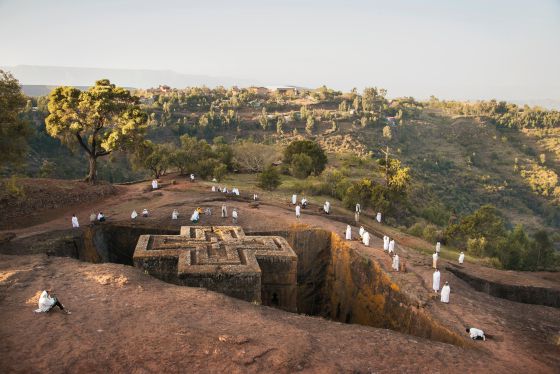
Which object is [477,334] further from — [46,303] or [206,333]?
[46,303]

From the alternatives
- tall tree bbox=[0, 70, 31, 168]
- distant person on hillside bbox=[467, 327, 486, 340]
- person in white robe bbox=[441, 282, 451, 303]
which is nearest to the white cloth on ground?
distant person on hillside bbox=[467, 327, 486, 340]

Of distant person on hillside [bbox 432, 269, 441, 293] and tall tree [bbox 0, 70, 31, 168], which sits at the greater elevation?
tall tree [bbox 0, 70, 31, 168]

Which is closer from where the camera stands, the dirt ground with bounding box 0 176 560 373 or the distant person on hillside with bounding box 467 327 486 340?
the dirt ground with bounding box 0 176 560 373

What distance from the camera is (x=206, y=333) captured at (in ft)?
23.5

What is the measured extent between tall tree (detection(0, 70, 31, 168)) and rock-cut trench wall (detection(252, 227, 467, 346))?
32.6 feet

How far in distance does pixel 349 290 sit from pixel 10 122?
13474mm

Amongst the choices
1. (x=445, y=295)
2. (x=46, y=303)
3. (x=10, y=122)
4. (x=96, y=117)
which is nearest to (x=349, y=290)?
(x=445, y=295)

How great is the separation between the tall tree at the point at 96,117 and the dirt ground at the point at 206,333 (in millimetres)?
12206

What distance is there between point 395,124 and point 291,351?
222 ft

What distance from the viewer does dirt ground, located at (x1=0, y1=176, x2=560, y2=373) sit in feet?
20.8

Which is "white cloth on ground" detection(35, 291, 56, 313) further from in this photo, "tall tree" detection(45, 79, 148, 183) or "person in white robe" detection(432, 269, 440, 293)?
"tall tree" detection(45, 79, 148, 183)

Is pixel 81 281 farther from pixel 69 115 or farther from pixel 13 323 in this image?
pixel 69 115

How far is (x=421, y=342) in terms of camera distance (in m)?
7.95

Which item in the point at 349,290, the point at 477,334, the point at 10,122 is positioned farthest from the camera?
the point at 10,122
